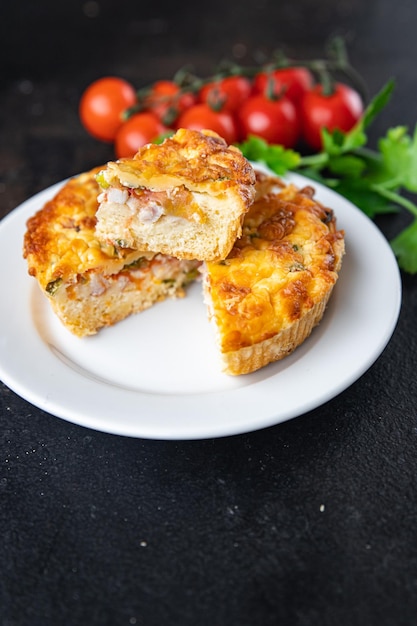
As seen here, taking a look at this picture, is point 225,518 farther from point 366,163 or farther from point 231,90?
point 231,90

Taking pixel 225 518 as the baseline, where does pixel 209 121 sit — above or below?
above

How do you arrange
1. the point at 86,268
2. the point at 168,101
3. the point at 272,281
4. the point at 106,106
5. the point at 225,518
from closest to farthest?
the point at 225,518 → the point at 272,281 → the point at 86,268 → the point at 168,101 → the point at 106,106

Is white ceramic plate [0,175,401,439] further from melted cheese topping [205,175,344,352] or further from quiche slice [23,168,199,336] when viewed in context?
melted cheese topping [205,175,344,352]

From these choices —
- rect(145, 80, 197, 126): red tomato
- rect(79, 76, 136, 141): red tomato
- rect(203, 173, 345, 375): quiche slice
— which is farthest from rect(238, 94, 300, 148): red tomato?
rect(203, 173, 345, 375): quiche slice

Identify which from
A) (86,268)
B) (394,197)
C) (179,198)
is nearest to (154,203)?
(179,198)

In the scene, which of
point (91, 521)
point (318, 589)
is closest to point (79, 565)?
point (91, 521)

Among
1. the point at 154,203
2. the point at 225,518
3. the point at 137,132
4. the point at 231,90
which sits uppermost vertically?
the point at 154,203

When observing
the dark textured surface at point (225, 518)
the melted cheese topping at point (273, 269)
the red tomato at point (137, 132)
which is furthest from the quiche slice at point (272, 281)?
the red tomato at point (137, 132)
